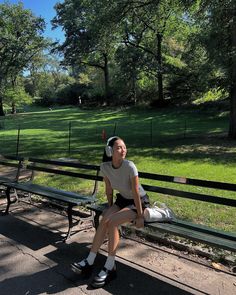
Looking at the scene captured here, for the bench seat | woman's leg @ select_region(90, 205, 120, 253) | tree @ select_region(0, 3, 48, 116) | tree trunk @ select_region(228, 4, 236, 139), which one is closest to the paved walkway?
woman's leg @ select_region(90, 205, 120, 253)

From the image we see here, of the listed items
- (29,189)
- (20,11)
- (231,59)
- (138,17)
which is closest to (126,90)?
(20,11)

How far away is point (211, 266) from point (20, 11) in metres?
44.2

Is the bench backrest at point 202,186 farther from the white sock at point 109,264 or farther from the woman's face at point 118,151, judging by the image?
the white sock at point 109,264

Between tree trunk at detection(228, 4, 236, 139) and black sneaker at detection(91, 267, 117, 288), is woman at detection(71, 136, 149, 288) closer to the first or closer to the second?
black sneaker at detection(91, 267, 117, 288)

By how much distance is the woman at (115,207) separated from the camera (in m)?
4.14

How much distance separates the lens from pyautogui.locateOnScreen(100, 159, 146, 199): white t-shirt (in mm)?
4414

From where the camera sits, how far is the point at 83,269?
4.18 meters

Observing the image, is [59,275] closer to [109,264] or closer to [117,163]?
[109,264]

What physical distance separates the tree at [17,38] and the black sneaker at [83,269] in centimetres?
4040

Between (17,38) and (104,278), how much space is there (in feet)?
140

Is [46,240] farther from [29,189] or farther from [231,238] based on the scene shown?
[231,238]

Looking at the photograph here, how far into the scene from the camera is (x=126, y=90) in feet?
152

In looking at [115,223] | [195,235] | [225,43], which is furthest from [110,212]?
[225,43]

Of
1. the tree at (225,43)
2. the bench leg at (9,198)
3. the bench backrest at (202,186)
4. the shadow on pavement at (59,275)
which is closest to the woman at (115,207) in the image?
the shadow on pavement at (59,275)
